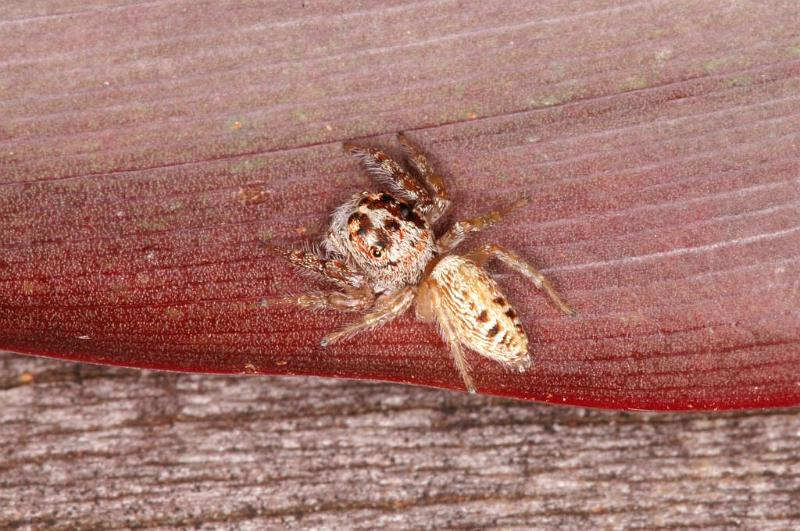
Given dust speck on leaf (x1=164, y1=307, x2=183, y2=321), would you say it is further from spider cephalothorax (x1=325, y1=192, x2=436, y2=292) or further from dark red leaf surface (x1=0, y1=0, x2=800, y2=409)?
spider cephalothorax (x1=325, y1=192, x2=436, y2=292)

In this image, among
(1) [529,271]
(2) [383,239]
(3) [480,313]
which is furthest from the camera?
(2) [383,239]

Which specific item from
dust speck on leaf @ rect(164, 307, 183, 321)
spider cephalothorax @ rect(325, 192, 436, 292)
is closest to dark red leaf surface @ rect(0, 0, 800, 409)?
dust speck on leaf @ rect(164, 307, 183, 321)

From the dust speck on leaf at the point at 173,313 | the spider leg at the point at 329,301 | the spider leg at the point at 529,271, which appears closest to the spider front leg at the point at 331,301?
the spider leg at the point at 329,301

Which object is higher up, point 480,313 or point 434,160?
point 434,160

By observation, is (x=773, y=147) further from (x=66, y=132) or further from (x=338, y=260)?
(x=66, y=132)

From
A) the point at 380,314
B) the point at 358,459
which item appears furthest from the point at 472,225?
the point at 358,459

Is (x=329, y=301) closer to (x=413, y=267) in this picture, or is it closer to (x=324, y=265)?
(x=324, y=265)

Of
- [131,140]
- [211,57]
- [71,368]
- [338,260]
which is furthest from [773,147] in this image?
[71,368]
